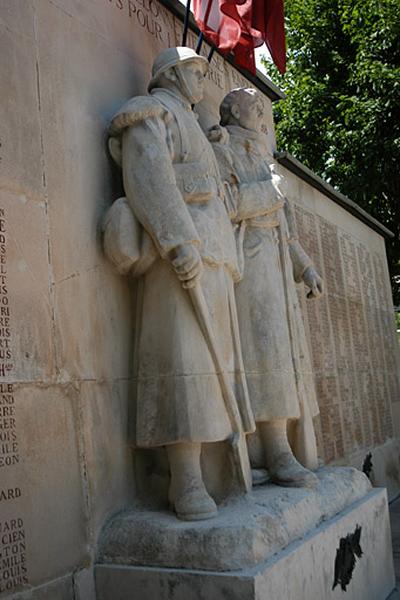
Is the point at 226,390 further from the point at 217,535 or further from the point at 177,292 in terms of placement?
the point at 217,535

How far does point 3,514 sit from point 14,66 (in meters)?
2.34

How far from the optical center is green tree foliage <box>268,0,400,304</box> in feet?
47.5

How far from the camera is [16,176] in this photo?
12.2 feet

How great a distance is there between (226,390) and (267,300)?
44.2 inches

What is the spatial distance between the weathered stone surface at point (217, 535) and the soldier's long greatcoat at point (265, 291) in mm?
863

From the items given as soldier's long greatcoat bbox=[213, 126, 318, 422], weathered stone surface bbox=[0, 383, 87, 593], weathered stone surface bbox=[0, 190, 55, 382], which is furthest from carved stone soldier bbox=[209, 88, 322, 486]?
weathered stone surface bbox=[0, 190, 55, 382]

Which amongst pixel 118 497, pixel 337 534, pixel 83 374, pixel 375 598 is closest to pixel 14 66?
pixel 83 374

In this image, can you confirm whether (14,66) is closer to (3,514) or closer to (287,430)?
(3,514)

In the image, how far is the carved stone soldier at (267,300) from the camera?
4941 mm

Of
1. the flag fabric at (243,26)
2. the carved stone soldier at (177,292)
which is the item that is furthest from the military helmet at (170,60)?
the flag fabric at (243,26)

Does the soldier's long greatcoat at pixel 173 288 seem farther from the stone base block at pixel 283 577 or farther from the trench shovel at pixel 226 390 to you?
the stone base block at pixel 283 577

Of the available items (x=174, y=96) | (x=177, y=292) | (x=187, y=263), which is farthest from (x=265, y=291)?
(x=174, y=96)

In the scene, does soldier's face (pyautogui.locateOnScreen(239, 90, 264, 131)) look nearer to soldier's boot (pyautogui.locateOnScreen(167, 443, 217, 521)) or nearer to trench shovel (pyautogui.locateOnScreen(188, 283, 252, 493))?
trench shovel (pyautogui.locateOnScreen(188, 283, 252, 493))

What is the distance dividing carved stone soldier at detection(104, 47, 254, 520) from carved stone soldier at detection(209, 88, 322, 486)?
1.79 feet
